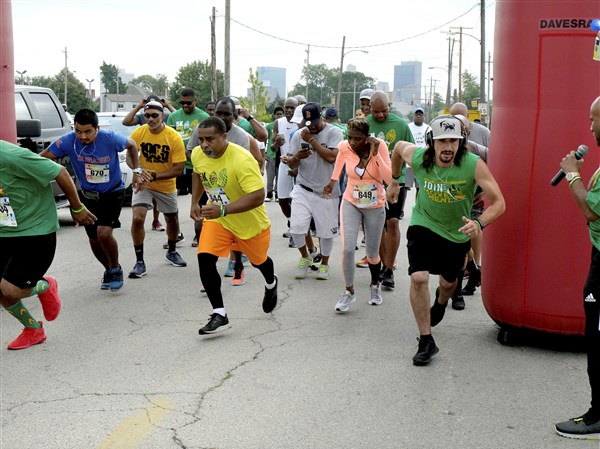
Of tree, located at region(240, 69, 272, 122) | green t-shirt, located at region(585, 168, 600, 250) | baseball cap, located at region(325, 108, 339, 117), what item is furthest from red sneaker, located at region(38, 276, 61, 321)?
tree, located at region(240, 69, 272, 122)

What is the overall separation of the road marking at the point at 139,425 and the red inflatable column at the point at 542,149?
2.67m

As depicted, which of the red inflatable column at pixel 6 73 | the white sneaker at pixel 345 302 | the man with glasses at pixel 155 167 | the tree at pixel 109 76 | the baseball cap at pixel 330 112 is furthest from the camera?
the tree at pixel 109 76

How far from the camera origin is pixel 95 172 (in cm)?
868

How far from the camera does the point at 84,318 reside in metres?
7.68

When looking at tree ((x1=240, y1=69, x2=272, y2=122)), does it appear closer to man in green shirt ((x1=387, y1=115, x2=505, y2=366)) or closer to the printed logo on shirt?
the printed logo on shirt

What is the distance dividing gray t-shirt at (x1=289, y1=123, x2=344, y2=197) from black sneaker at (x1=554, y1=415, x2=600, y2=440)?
5.15 m

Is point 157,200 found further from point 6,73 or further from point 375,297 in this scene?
point 375,297

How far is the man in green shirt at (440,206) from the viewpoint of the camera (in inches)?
240

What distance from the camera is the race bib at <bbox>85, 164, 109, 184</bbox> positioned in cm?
867

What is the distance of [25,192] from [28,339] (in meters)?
1.13

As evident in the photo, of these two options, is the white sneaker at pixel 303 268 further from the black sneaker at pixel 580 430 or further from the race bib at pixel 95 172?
the black sneaker at pixel 580 430

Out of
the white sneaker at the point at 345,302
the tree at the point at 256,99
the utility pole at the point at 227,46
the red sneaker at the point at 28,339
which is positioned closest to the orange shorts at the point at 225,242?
the white sneaker at the point at 345,302

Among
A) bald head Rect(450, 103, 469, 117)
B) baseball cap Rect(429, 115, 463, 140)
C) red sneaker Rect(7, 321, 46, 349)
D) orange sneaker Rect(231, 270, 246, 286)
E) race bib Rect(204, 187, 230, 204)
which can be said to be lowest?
orange sneaker Rect(231, 270, 246, 286)

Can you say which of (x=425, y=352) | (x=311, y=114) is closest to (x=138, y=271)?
(x=311, y=114)
